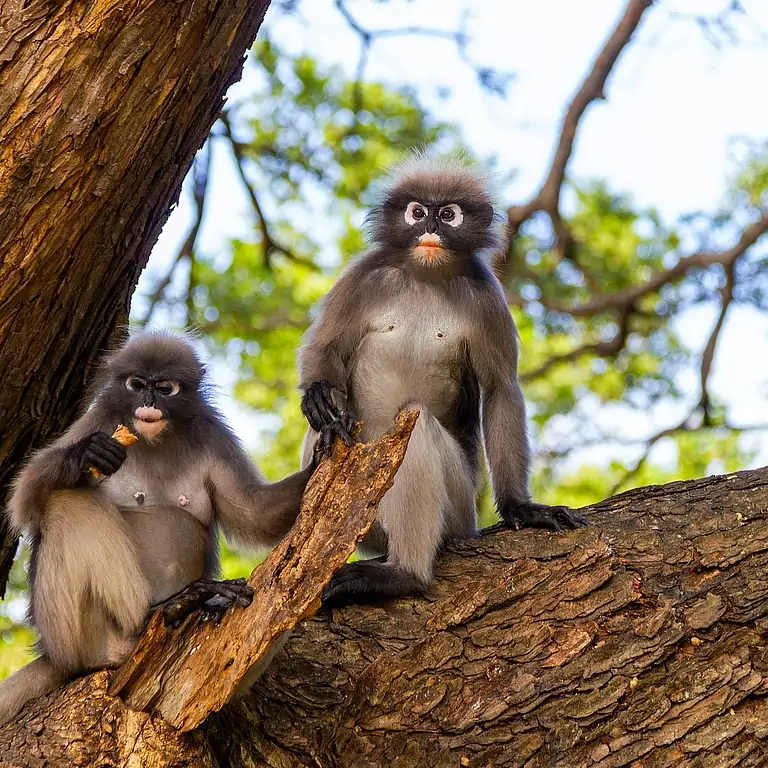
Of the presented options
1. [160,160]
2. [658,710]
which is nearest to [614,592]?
[658,710]

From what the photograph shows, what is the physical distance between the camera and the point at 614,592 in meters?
3.58

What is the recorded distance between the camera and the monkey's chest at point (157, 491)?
3852mm

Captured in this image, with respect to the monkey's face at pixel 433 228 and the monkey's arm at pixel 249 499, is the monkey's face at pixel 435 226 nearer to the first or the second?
the monkey's face at pixel 433 228

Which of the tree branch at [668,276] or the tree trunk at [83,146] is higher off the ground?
the tree branch at [668,276]

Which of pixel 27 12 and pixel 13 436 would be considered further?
pixel 13 436

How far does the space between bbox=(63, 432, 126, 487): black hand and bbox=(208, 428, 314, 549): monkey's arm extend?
49 cm

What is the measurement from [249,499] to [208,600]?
2.21 ft

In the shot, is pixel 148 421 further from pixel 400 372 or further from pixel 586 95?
pixel 586 95

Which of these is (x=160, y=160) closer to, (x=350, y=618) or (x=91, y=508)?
(x=91, y=508)

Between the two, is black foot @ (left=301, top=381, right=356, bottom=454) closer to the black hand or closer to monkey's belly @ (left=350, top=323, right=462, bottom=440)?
monkey's belly @ (left=350, top=323, right=462, bottom=440)

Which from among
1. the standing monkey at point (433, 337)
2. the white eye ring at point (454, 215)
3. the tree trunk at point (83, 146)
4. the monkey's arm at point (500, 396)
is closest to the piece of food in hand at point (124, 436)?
the tree trunk at point (83, 146)

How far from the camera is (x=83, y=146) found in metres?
3.44

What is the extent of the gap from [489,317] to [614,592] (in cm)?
154

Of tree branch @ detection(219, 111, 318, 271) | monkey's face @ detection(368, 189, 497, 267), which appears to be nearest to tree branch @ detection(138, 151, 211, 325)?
tree branch @ detection(219, 111, 318, 271)
